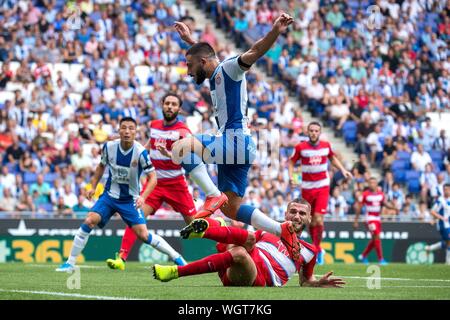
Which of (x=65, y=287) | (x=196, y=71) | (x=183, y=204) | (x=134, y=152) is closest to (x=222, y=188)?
(x=196, y=71)

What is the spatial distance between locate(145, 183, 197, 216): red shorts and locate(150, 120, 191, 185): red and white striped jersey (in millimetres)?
103

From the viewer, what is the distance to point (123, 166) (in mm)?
15484

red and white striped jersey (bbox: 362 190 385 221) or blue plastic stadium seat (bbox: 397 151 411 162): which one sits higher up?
blue plastic stadium seat (bbox: 397 151 411 162)

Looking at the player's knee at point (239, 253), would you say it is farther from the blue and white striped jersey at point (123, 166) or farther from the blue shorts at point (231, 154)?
the blue and white striped jersey at point (123, 166)

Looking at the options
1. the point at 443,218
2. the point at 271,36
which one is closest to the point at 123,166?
the point at 271,36

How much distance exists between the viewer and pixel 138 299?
9.70 meters

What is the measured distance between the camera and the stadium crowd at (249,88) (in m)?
23.9

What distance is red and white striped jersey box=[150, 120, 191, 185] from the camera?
55.0ft

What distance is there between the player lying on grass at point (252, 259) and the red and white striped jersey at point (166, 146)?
511 cm

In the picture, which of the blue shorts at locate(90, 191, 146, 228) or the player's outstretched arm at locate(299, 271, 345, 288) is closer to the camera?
the player's outstretched arm at locate(299, 271, 345, 288)

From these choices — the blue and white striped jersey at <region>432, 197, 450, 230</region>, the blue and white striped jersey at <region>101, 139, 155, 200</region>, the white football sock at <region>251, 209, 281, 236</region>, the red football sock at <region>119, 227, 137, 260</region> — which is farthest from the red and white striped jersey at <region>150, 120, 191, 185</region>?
the blue and white striped jersey at <region>432, 197, 450, 230</region>

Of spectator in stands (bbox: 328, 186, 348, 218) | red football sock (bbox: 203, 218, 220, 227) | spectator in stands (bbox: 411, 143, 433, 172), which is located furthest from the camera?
spectator in stands (bbox: 411, 143, 433, 172)

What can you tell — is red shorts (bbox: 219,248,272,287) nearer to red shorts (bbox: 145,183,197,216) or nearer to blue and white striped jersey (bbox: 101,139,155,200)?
blue and white striped jersey (bbox: 101,139,155,200)

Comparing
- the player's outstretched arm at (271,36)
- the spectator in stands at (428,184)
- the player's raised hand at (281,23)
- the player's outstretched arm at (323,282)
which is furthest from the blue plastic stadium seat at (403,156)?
the player's raised hand at (281,23)
